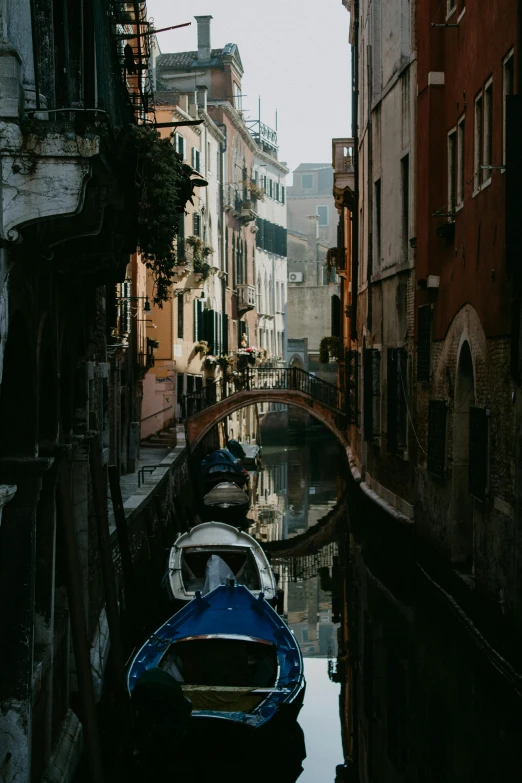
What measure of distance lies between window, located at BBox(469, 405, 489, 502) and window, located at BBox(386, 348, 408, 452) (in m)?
4.70

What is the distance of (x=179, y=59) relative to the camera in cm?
4528

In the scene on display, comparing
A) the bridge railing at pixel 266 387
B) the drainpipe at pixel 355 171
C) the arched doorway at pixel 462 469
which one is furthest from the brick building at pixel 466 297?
the bridge railing at pixel 266 387

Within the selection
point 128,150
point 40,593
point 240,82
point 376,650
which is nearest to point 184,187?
point 128,150

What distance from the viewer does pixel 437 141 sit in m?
16.2

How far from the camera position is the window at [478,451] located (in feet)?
41.8

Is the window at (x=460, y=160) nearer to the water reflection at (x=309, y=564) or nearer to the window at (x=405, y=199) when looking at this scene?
the window at (x=405, y=199)

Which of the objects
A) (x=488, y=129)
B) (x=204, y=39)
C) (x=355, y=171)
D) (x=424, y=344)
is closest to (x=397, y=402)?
(x=424, y=344)

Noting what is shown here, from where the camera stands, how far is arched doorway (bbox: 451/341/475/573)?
14.7 metres

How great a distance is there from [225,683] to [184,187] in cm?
472

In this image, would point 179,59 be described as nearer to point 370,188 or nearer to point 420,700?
point 370,188

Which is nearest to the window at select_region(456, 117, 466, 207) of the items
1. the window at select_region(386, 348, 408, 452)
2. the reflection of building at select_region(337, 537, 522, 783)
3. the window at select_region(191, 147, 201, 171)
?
the window at select_region(386, 348, 408, 452)

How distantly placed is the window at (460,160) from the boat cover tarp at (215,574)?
572 cm

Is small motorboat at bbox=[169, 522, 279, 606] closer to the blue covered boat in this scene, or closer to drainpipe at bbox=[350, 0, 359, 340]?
the blue covered boat

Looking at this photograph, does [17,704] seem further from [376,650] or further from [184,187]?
[376,650]
